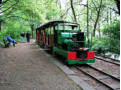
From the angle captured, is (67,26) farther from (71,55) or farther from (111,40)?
(111,40)

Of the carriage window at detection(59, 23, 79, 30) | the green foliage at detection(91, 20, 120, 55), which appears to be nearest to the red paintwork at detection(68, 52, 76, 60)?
the carriage window at detection(59, 23, 79, 30)

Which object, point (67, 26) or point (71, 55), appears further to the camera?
point (67, 26)

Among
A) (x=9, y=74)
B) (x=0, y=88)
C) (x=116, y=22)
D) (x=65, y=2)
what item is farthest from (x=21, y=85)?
(x=65, y=2)

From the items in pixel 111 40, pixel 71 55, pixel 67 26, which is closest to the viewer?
pixel 71 55

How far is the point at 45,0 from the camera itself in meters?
16.7

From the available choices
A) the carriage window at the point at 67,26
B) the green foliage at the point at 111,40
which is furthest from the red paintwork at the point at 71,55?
the green foliage at the point at 111,40

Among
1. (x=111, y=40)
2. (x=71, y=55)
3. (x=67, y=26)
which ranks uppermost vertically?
(x=67, y=26)

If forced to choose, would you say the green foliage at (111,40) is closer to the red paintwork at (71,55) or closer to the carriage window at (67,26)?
the carriage window at (67,26)

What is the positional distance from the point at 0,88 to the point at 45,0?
47.6 ft

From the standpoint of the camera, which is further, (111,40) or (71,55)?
(111,40)

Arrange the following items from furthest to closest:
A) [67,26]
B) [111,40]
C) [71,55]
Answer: [111,40] → [67,26] → [71,55]

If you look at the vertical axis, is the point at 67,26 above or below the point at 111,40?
above

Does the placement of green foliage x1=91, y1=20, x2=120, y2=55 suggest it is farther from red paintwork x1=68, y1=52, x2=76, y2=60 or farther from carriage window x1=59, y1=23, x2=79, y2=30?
red paintwork x1=68, y1=52, x2=76, y2=60

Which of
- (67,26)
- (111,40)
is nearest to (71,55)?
(67,26)
